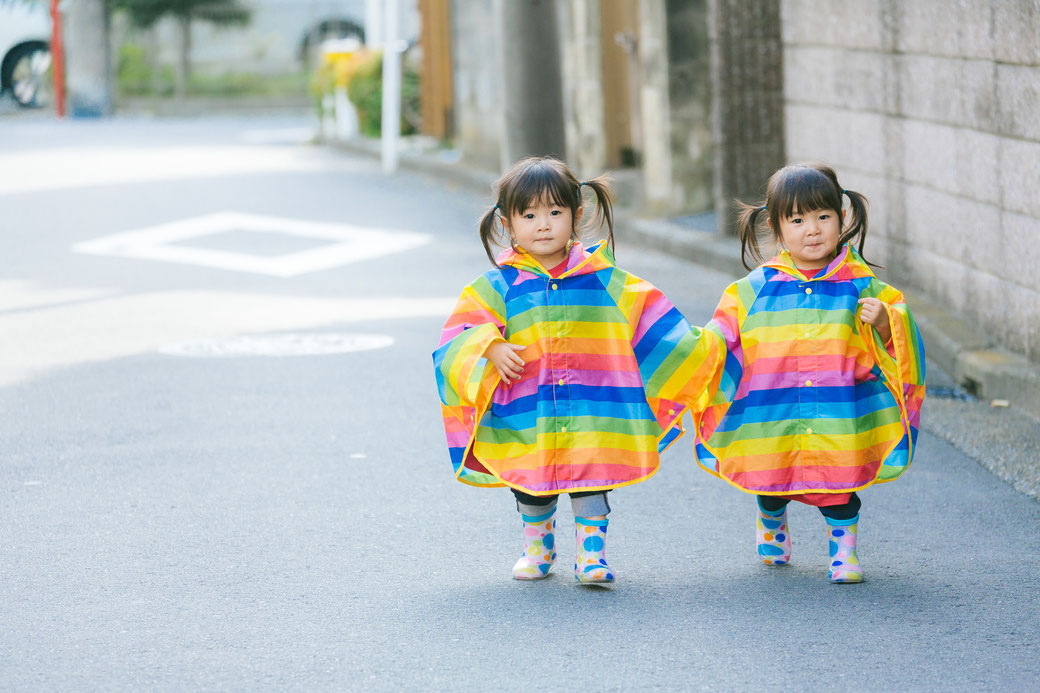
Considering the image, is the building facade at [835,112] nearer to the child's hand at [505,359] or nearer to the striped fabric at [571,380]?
the striped fabric at [571,380]

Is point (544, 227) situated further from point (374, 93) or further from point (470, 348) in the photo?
point (374, 93)

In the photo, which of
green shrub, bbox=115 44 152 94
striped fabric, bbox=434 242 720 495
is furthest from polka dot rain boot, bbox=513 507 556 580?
green shrub, bbox=115 44 152 94

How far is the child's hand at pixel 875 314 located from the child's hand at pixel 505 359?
3.06 ft

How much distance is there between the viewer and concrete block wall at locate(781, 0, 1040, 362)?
692 centimetres

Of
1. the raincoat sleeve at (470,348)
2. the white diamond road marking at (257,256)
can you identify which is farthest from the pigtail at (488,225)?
the white diamond road marking at (257,256)

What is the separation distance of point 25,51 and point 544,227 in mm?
9473

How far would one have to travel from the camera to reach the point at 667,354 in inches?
172

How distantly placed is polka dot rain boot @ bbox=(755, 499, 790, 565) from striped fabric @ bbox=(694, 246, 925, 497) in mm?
241

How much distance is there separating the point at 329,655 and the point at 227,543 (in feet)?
3.87

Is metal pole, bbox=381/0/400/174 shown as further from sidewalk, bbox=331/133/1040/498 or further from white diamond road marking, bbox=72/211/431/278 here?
sidewalk, bbox=331/133/1040/498

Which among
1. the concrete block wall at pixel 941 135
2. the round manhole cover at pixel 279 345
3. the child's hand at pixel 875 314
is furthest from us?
the round manhole cover at pixel 279 345

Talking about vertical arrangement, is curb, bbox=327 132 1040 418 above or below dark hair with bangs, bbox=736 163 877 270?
below

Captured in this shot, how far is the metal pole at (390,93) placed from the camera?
65.2ft

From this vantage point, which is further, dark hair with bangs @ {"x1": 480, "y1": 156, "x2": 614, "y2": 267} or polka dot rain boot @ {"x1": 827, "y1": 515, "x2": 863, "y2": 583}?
polka dot rain boot @ {"x1": 827, "y1": 515, "x2": 863, "y2": 583}
